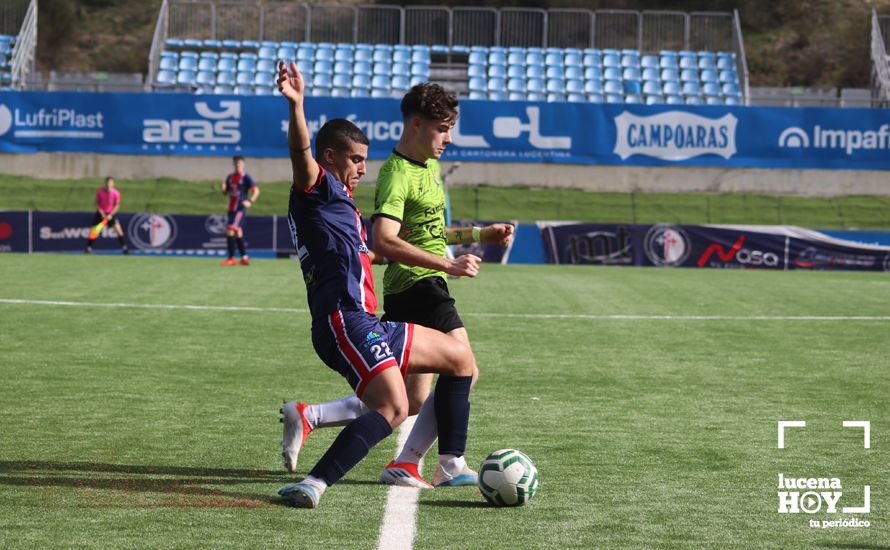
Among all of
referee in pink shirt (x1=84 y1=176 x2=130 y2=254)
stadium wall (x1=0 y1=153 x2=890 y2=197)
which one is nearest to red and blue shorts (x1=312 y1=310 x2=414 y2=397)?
referee in pink shirt (x1=84 y1=176 x2=130 y2=254)

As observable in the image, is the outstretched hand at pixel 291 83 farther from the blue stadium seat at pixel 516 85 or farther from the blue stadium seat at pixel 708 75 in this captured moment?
the blue stadium seat at pixel 708 75

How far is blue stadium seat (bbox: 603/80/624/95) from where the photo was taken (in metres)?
36.5

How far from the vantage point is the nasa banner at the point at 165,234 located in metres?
29.7

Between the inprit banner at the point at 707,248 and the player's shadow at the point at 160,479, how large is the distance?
24.4m

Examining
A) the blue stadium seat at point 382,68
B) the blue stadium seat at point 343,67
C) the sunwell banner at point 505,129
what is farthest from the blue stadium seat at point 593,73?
the blue stadium seat at point 343,67

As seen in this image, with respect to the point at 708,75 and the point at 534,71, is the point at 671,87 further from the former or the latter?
the point at 534,71

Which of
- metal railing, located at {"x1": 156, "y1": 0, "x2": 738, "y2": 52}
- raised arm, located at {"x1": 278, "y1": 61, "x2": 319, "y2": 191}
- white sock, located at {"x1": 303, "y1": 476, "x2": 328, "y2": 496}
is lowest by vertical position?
white sock, located at {"x1": 303, "y1": 476, "x2": 328, "y2": 496}

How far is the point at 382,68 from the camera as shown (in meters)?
37.0

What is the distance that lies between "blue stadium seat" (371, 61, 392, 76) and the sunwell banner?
3.40 meters

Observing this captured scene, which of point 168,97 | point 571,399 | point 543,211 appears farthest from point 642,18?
point 571,399

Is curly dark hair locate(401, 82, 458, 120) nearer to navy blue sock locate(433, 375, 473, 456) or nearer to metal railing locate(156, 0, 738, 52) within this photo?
navy blue sock locate(433, 375, 473, 456)

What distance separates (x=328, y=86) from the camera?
3597cm

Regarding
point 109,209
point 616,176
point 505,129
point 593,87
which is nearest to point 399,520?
point 109,209

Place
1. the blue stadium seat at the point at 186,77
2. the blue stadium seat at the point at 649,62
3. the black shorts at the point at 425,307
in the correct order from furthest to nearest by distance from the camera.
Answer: the blue stadium seat at the point at 649,62
the blue stadium seat at the point at 186,77
the black shorts at the point at 425,307
